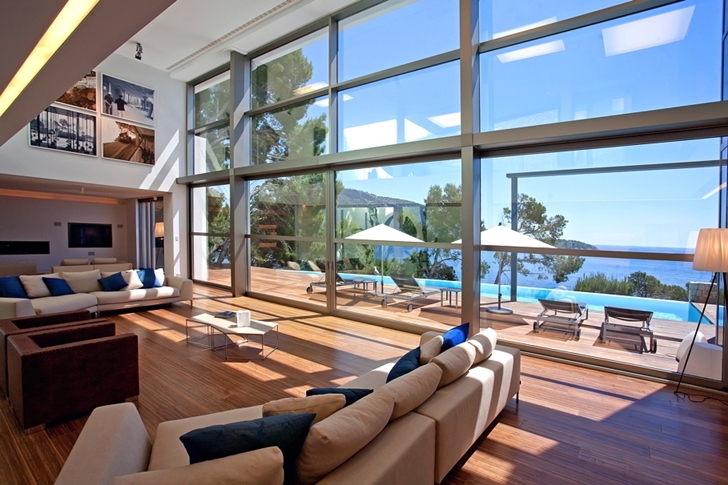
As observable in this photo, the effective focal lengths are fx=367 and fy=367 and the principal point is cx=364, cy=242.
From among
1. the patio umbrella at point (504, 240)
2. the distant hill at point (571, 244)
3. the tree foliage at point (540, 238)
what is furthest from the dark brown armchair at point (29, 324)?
the distant hill at point (571, 244)

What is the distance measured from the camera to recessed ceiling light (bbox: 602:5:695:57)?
386 cm

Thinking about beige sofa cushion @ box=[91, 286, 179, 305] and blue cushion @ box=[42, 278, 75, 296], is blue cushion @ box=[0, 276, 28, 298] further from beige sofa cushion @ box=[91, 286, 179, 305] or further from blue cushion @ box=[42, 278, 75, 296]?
beige sofa cushion @ box=[91, 286, 179, 305]

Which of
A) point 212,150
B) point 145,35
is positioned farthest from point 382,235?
point 145,35

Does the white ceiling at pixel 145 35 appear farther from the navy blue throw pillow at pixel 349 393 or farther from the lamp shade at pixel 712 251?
the lamp shade at pixel 712 251

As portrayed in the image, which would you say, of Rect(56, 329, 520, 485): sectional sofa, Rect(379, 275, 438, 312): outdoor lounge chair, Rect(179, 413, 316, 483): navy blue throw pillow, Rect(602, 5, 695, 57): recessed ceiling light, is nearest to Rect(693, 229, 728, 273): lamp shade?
Rect(602, 5, 695, 57): recessed ceiling light

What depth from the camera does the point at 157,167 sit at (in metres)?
9.13

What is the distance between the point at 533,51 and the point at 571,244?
8.22ft

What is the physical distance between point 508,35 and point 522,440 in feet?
15.5

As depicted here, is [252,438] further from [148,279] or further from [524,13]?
[148,279]

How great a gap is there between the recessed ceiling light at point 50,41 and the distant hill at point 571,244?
4.83 metres

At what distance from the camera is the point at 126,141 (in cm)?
848

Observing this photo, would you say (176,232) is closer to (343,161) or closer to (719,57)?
(343,161)

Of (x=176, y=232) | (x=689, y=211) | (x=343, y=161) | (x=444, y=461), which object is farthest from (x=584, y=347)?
(x=176, y=232)

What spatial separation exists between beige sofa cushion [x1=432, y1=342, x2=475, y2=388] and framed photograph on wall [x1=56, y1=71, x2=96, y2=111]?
895cm
